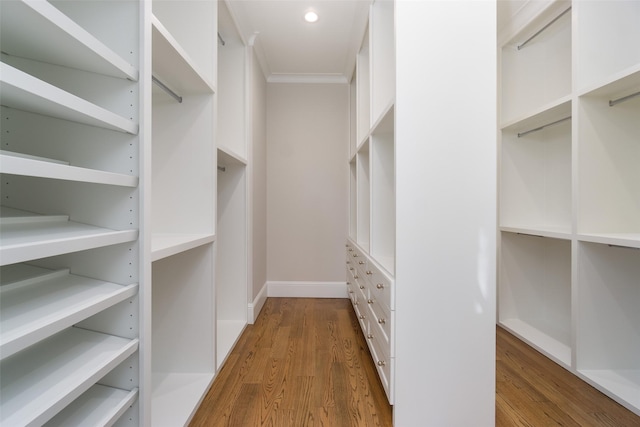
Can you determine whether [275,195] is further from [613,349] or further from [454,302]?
[613,349]

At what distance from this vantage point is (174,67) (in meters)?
1.33

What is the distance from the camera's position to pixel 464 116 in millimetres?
1281

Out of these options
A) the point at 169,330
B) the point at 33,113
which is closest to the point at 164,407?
the point at 169,330

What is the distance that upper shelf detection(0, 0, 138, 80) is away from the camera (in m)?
0.60

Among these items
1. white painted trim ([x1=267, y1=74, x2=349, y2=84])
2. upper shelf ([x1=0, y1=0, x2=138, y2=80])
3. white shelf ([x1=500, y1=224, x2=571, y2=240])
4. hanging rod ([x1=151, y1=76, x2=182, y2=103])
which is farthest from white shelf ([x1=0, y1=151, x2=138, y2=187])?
white painted trim ([x1=267, y1=74, x2=349, y2=84])

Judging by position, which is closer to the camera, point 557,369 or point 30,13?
point 30,13

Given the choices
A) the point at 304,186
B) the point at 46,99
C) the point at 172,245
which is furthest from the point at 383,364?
the point at 304,186

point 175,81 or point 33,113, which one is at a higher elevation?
point 175,81

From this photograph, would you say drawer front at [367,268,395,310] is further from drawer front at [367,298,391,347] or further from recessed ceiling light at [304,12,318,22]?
recessed ceiling light at [304,12,318,22]

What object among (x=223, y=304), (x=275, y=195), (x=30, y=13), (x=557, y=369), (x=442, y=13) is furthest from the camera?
(x=275, y=195)

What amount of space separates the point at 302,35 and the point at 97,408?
268 centimetres

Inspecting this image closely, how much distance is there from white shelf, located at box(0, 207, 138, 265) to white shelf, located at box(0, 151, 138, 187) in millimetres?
135

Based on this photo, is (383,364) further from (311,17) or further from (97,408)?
(311,17)

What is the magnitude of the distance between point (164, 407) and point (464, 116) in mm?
1852
